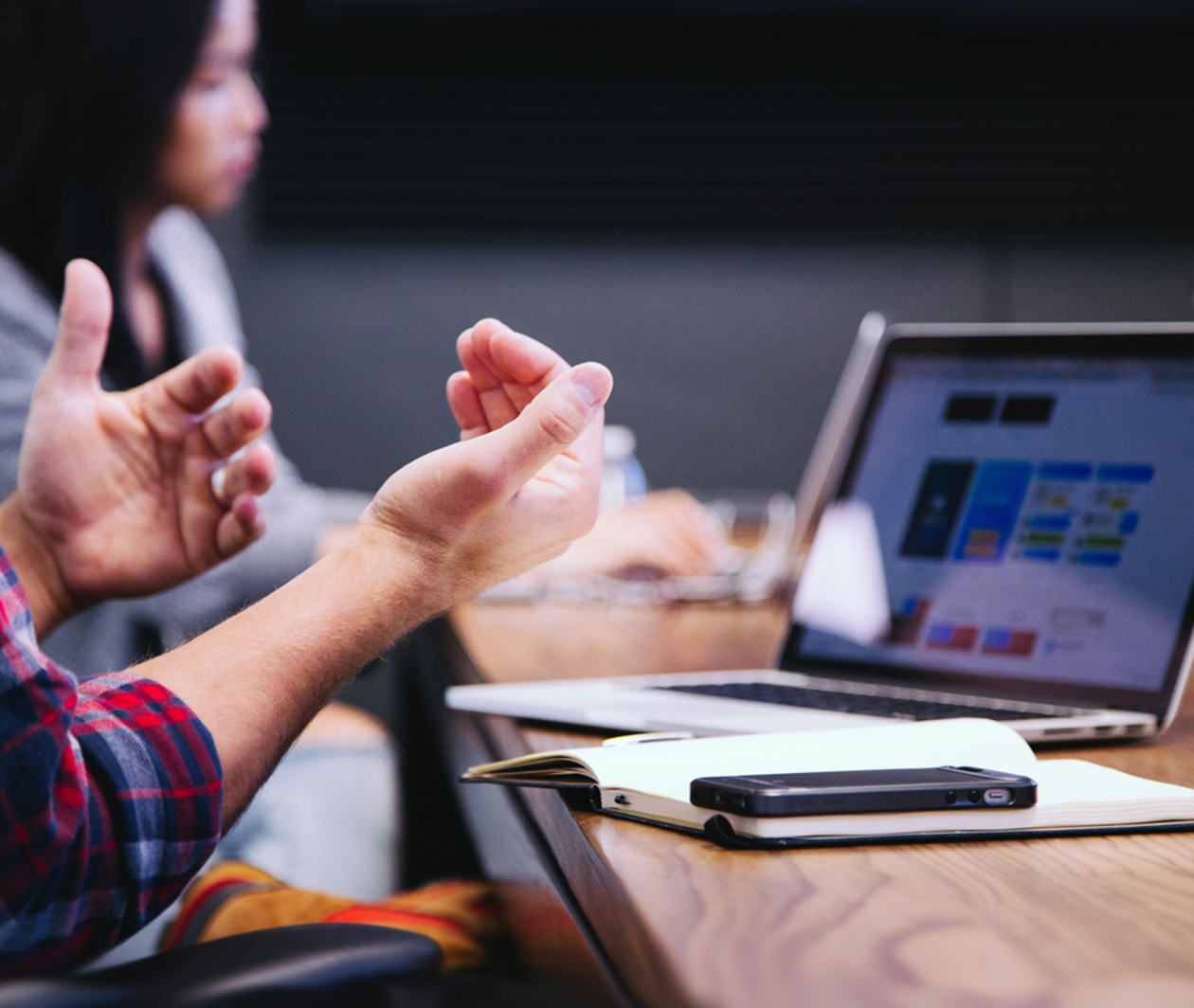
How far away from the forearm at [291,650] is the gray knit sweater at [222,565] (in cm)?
55

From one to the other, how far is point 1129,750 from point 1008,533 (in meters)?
0.24

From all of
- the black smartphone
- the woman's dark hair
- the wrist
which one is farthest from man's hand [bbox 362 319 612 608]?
the woman's dark hair

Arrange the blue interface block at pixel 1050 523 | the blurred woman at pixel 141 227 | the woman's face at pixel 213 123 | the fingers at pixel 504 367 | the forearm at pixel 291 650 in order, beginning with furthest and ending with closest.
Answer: the woman's face at pixel 213 123
the blurred woman at pixel 141 227
the blue interface block at pixel 1050 523
the fingers at pixel 504 367
the forearm at pixel 291 650

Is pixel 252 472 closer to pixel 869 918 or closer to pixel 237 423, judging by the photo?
pixel 237 423

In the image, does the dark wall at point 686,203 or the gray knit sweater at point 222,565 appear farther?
the dark wall at point 686,203

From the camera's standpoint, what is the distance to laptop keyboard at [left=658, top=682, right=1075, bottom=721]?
0.90 m

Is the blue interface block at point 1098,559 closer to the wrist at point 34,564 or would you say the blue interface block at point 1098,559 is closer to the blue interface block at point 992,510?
the blue interface block at point 992,510

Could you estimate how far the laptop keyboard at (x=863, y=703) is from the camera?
0.90 metres

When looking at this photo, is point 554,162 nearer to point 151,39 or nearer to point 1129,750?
point 151,39

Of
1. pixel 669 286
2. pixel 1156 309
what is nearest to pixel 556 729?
pixel 669 286

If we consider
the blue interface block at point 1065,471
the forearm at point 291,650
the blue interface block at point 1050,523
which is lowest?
the forearm at point 291,650

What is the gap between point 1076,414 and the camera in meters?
1.03

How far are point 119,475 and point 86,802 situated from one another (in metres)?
0.56

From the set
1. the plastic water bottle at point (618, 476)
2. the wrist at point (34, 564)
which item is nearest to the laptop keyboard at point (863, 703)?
the wrist at point (34, 564)
